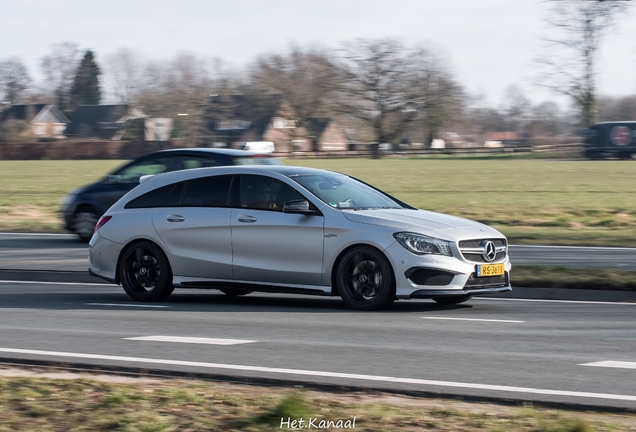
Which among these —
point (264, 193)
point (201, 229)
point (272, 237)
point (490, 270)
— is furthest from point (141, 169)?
point (490, 270)

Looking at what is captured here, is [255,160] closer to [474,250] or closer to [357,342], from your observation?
[474,250]

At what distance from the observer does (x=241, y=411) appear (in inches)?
203

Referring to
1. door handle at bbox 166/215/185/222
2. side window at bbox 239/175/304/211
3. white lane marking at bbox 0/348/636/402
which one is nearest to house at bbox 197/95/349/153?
door handle at bbox 166/215/185/222

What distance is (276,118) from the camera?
9581cm

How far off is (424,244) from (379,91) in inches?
2973

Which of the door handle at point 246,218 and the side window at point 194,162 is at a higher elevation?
the side window at point 194,162

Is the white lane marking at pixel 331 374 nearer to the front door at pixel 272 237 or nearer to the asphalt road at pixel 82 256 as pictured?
the front door at pixel 272 237

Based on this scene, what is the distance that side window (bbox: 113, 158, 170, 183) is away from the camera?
16858mm

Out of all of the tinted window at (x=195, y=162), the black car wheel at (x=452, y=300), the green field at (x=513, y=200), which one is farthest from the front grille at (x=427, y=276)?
the green field at (x=513, y=200)

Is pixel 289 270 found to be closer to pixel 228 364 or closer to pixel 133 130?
pixel 228 364

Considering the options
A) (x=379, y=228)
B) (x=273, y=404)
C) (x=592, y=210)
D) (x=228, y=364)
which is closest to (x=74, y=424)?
(x=273, y=404)

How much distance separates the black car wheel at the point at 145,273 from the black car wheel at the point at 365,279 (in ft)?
7.20

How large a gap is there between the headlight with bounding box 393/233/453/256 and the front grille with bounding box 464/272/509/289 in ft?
1.19

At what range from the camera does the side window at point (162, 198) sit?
1110 cm
